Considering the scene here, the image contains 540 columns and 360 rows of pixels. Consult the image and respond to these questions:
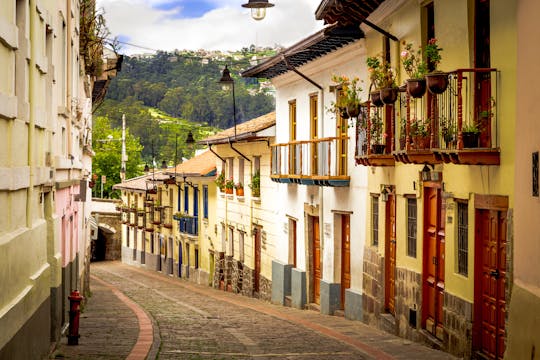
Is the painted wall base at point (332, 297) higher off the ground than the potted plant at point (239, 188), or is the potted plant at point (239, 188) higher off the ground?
the potted plant at point (239, 188)

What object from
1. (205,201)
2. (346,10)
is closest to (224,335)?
(346,10)

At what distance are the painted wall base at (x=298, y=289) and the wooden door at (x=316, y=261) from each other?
507 mm

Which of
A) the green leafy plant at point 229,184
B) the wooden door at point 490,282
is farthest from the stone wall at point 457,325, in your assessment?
the green leafy plant at point 229,184

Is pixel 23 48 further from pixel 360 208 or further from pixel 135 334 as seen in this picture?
pixel 360 208

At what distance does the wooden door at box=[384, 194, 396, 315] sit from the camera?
1775cm

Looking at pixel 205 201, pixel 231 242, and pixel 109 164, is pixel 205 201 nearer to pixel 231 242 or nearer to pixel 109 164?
pixel 231 242

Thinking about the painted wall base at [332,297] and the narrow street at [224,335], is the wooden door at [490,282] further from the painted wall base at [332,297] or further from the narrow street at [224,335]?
the painted wall base at [332,297]

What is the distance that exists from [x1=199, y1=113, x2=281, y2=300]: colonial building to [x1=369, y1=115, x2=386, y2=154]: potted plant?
10.9m

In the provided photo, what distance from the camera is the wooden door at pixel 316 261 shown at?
24078 mm

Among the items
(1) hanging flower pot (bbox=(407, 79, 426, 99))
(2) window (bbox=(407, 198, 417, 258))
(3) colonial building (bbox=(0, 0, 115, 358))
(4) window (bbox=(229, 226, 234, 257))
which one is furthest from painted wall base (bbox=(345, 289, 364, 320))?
(4) window (bbox=(229, 226, 234, 257))

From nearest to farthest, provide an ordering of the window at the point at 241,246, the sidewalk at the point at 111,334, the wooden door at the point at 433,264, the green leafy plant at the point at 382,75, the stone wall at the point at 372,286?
the sidewalk at the point at 111,334 < the wooden door at the point at 433,264 < the green leafy plant at the point at 382,75 < the stone wall at the point at 372,286 < the window at the point at 241,246

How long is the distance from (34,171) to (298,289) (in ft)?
49.5

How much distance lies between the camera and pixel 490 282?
12.5m

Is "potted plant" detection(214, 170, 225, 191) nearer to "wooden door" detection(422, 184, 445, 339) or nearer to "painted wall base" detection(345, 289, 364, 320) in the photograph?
"painted wall base" detection(345, 289, 364, 320)
